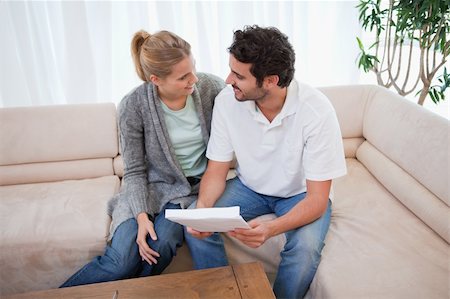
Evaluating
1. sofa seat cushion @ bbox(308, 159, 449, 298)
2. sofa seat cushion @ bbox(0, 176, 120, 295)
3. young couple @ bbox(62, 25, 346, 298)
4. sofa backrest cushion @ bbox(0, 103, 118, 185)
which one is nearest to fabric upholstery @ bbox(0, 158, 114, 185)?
sofa backrest cushion @ bbox(0, 103, 118, 185)

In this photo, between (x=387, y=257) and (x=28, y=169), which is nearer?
(x=387, y=257)

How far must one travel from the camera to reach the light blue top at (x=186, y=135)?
1525 millimetres

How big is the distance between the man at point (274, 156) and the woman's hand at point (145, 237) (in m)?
0.14

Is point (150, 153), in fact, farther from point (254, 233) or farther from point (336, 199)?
point (336, 199)

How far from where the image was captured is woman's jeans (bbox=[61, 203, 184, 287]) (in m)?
1.34

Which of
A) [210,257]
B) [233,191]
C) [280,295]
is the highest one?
[233,191]

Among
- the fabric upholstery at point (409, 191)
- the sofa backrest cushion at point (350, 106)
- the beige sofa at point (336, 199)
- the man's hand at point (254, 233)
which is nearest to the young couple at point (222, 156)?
the man's hand at point (254, 233)

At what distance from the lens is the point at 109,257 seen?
136 cm

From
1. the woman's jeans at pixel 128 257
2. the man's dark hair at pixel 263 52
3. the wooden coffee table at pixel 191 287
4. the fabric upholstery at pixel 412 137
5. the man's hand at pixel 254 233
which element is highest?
the man's dark hair at pixel 263 52

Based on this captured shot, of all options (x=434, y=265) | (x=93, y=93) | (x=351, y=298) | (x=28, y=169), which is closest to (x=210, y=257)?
(x=351, y=298)

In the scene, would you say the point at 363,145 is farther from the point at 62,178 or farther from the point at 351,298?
the point at 62,178

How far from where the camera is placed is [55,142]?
6.15ft

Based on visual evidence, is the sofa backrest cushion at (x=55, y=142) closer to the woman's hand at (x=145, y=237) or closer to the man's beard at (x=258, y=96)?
the woman's hand at (x=145, y=237)

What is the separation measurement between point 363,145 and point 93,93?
166cm
